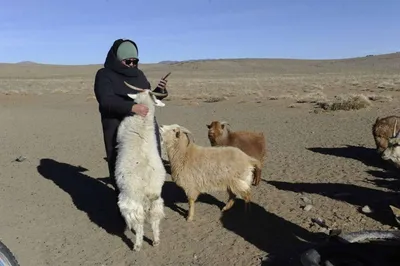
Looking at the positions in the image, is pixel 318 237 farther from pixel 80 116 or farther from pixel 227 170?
pixel 80 116

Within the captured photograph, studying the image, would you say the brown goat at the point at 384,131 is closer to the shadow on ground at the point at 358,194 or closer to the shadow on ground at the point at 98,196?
the shadow on ground at the point at 358,194

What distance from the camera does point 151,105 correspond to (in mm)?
5695

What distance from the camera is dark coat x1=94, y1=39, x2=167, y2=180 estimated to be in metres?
5.90

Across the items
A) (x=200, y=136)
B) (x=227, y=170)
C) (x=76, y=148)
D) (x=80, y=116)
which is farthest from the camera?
(x=80, y=116)

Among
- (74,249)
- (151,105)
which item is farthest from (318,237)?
(74,249)

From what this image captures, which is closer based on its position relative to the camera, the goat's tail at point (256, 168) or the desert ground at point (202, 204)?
the desert ground at point (202, 204)

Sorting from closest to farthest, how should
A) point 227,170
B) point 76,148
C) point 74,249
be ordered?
point 74,249
point 227,170
point 76,148

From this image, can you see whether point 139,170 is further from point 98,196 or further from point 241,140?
point 241,140

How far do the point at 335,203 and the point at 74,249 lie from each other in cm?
363

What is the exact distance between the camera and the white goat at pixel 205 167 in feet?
21.6

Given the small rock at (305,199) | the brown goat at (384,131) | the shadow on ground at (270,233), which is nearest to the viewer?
the shadow on ground at (270,233)

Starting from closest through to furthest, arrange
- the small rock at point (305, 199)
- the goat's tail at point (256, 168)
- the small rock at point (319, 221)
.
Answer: the small rock at point (319, 221)
the goat's tail at point (256, 168)
the small rock at point (305, 199)

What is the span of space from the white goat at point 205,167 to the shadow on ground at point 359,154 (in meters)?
3.93

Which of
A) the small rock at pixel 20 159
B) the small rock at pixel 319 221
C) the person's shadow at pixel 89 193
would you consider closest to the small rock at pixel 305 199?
the small rock at pixel 319 221
